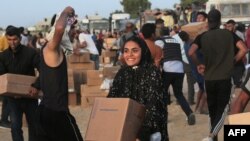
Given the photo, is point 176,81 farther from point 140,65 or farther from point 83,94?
point 140,65

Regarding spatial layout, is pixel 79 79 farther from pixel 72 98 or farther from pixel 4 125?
pixel 4 125

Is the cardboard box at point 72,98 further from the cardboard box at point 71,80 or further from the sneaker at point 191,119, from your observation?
the sneaker at point 191,119

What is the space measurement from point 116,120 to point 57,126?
2.20ft

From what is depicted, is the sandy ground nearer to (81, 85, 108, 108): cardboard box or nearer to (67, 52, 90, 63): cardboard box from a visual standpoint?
(81, 85, 108, 108): cardboard box

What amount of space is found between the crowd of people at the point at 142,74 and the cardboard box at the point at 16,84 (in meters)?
0.14

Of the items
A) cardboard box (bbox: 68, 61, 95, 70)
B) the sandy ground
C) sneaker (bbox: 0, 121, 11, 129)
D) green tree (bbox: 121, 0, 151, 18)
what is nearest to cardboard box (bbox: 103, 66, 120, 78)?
the sandy ground

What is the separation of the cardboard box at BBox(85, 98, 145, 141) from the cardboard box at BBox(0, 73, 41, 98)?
2.22 metres

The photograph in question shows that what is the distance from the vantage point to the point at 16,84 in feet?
22.1

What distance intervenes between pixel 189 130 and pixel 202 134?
0.44 m

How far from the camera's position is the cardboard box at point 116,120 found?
4469 millimetres

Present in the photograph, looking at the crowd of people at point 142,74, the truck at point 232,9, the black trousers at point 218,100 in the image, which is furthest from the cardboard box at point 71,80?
the truck at point 232,9

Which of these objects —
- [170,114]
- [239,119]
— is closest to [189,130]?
[170,114]

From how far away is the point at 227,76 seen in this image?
7234mm

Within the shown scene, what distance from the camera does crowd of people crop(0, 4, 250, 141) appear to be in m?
4.82
